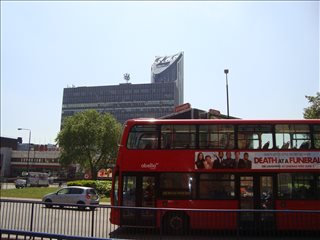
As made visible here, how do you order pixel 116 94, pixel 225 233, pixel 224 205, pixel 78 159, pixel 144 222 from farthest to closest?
pixel 116 94
pixel 78 159
pixel 224 205
pixel 144 222
pixel 225 233

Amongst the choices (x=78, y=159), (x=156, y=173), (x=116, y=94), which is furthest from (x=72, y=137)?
(x=116, y=94)

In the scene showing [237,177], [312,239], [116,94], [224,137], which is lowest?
[312,239]

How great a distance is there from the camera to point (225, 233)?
1073 cm

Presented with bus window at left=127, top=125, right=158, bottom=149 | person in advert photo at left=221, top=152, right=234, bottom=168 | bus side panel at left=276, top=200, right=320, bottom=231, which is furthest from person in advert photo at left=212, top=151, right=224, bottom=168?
bus side panel at left=276, top=200, right=320, bottom=231

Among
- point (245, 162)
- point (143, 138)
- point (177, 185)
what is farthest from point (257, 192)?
point (143, 138)

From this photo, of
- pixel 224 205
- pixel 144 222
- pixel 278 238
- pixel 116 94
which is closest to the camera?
pixel 278 238

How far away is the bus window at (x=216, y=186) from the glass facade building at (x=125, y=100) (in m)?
133

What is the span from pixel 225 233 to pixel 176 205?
411 centimetres

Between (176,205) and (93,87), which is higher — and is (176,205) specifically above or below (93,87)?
below

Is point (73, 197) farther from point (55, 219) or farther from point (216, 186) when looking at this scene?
point (55, 219)

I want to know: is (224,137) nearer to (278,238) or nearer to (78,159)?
(278,238)

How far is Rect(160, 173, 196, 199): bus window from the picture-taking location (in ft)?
48.2

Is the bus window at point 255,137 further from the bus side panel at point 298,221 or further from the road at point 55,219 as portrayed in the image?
the road at point 55,219

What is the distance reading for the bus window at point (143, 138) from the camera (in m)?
15.1
